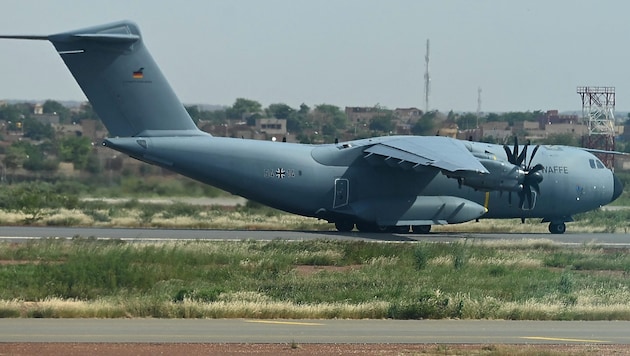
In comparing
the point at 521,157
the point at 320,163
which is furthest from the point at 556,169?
the point at 320,163

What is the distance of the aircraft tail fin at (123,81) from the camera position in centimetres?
3016

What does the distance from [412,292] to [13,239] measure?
13.2 m

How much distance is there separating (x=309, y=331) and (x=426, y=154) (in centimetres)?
1577

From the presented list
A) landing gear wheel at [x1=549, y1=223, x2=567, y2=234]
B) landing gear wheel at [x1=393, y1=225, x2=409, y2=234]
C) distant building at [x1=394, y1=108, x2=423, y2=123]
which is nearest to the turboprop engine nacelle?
landing gear wheel at [x1=393, y1=225, x2=409, y2=234]

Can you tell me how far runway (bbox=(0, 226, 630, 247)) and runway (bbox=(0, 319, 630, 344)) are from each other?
13538 millimetres

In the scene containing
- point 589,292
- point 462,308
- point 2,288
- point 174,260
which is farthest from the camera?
point 174,260

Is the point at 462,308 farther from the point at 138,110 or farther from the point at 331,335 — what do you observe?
the point at 138,110

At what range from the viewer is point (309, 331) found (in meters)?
15.7

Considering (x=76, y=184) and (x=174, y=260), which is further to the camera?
(x=76, y=184)

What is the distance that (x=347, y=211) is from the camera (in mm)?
32781

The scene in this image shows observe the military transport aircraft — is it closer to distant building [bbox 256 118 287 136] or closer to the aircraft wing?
the aircraft wing

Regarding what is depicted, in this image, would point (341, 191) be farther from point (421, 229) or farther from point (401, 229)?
point (421, 229)

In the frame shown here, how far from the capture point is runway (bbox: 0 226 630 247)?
3043cm

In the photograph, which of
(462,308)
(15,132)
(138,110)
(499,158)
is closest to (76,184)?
(138,110)
